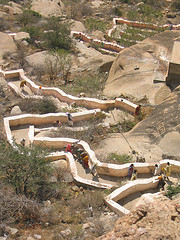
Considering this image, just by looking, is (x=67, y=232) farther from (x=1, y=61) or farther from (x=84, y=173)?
(x=1, y=61)

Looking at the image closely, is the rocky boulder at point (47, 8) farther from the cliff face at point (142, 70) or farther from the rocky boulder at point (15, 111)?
the rocky boulder at point (15, 111)

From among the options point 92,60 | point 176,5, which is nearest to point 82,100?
point 92,60

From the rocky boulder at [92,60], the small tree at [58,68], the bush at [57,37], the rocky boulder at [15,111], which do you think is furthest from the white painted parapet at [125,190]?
the bush at [57,37]

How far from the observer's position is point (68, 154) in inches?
461

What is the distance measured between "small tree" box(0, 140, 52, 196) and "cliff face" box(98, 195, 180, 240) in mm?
3828

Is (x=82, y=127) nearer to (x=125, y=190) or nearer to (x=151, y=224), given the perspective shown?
(x=125, y=190)

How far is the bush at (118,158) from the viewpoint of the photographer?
1135cm

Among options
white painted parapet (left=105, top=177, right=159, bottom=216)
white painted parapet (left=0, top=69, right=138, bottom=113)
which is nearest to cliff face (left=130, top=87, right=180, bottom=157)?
white painted parapet (left=105, top=177, right=159, bottom=216)

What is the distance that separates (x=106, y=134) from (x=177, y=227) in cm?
763

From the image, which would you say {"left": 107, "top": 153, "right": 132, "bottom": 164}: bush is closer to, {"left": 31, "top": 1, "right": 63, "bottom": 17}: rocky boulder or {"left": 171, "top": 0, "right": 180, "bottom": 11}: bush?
{"left": 31, "top": 1, "right": 63, "bottom": 17}: rocky boulder

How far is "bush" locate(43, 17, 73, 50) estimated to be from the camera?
22203 millimetres

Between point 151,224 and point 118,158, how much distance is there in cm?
551

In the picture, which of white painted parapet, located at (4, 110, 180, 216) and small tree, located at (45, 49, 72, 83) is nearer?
white painted parapet, located at (4, 110, 180, 216)

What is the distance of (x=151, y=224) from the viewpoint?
5.95 meters
